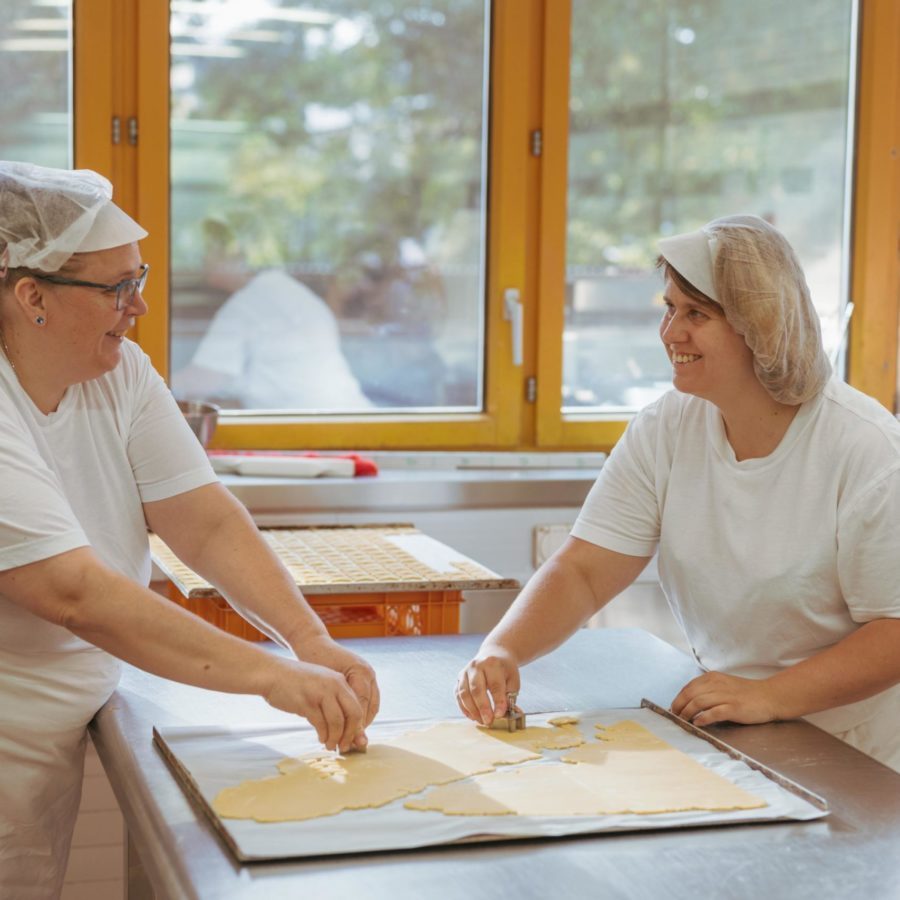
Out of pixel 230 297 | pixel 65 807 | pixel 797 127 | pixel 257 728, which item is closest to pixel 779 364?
pixel 257 728

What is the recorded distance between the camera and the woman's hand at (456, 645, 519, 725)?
169cm

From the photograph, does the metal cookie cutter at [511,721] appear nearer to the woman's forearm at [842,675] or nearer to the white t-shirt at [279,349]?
the woman's forearm at [842,675]

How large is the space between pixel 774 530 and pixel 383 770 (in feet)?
2.18

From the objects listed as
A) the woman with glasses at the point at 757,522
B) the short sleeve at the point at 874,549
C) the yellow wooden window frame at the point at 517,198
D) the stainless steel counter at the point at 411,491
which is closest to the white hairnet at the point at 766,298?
the woman with glasses at the point at 757,522

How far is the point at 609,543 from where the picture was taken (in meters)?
1.99

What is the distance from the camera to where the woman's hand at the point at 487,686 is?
5.54 ft

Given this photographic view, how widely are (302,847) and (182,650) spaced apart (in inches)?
16.1

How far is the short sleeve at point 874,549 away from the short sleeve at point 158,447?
896 mm

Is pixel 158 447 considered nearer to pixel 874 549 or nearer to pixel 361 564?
pixel 361 564

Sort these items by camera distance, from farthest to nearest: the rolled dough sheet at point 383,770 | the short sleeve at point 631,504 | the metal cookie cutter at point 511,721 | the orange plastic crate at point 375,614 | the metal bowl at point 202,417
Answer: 1. the metal bowl at point 202,417
2. the orange plastic crate at point 375,614
3. the short sleeve at point 631,504
4. the metal cookie cutter at point 511,721
5. the rolled dough sheet at point 383,770

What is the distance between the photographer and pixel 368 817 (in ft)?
4.41

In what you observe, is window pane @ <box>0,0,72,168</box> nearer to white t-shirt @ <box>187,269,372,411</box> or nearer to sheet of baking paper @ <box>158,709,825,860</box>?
white t-shirt @ <box>187,269,372,411</box>

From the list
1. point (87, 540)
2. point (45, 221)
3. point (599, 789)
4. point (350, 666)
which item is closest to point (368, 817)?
point (599, 789)

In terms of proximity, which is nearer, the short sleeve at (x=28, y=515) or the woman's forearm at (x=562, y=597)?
the short sleeve at (x=28, y=515)
